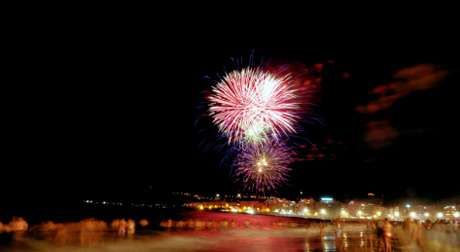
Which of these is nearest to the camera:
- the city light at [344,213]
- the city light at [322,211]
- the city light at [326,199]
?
the city light at [344,213]

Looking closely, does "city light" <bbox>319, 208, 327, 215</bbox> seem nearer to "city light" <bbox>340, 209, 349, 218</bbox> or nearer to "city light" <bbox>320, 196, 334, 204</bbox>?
"city light" <bbox>340, 209, 349, 218</bbox>

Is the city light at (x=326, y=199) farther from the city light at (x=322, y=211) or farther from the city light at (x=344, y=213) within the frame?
the city light at (x=344, y=213)

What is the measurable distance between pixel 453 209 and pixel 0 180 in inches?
6673

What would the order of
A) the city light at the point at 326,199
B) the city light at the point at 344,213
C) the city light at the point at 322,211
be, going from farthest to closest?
the city light at the point at 326,199 → the city light at the point at 322,211 → the city light at the point at 344,213

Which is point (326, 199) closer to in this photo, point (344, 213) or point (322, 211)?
point (322, 211)

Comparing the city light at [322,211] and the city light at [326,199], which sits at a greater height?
the city light at [326,199]

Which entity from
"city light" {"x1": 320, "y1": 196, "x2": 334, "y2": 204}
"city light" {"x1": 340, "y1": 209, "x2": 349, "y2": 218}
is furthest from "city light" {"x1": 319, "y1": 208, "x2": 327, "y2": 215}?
"city light" {"x1": 320, "y1": 196, "x2": 334, "y2": 204}

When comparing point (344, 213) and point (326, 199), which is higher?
point (326, 199)

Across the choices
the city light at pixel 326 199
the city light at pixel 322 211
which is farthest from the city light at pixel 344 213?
the city light at pixel 326 199

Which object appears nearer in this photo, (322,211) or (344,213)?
(344,213)

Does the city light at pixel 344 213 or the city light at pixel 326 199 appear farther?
the city light at pixel 326 199

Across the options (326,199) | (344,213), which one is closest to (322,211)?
(344,213)

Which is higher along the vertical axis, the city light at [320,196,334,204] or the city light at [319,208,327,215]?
the city light at [320,196,334,204]

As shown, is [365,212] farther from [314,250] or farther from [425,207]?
[314,250]
